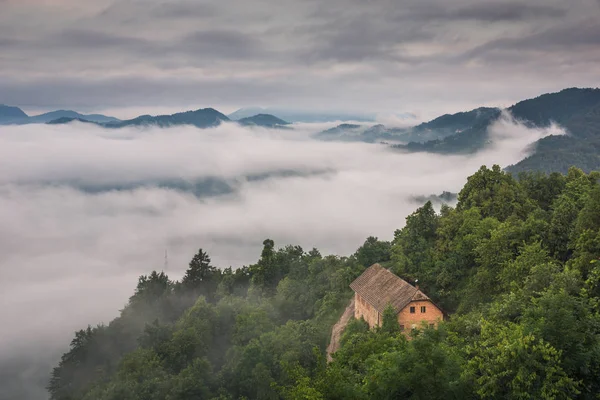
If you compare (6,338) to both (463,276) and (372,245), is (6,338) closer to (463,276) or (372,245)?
(372,245)

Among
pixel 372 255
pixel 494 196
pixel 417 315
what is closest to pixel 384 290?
pixel 417 315

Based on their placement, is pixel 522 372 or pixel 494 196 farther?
pixel 494 196

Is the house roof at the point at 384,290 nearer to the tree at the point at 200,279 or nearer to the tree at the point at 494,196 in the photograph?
the tree at the point at 494,196

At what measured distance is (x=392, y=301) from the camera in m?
52.0

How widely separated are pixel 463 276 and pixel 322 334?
17.4 metres

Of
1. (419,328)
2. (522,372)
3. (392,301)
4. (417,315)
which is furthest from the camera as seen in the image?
(392,301)

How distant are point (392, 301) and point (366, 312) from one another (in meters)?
5.80

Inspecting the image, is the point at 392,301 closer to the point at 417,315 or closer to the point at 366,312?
the point at 417,315

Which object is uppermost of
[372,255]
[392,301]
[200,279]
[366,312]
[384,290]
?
[372,255]

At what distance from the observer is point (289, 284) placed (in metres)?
85.6

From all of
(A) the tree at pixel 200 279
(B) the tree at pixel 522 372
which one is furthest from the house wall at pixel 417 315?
(A) the tree at pixel 200 279

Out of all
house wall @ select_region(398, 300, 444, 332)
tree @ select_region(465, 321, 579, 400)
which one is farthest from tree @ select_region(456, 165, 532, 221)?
tree @ select_region(465, 321, 579, 400)

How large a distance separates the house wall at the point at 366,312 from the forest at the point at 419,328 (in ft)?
4.11

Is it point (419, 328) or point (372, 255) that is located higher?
point (372, 255)
